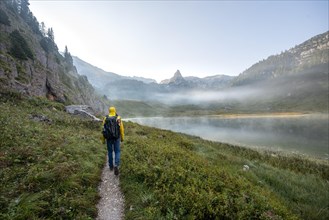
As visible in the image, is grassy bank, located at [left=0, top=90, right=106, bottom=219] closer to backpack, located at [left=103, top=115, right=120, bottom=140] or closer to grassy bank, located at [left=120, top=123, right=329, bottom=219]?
grassy bank, located at [left=120, top=123, right=329, bottom=219]

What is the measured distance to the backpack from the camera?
10094mm

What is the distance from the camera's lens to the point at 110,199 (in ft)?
25.5

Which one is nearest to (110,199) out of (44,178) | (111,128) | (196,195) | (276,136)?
(44,178)

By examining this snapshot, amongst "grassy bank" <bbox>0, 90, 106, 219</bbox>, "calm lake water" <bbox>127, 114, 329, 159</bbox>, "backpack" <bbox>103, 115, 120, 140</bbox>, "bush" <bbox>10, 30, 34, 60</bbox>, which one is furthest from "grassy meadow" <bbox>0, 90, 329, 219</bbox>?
"bush" <bbox>10, 30, 34, 60</bbox>

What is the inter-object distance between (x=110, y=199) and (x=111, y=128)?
3483mm

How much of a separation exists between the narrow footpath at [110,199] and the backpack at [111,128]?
199cm

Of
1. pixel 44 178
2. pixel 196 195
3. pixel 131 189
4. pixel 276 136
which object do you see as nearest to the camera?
pixel 196 195

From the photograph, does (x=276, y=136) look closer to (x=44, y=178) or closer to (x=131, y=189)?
(x=131, y=189)

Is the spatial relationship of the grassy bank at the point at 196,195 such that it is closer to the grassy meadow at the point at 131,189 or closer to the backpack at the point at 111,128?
the grassy meadow at the point at 131,189

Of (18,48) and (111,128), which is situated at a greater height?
(18,48)

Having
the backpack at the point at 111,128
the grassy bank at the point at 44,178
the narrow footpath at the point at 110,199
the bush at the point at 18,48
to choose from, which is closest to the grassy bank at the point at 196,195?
the narrow footpath at the point at 110,199

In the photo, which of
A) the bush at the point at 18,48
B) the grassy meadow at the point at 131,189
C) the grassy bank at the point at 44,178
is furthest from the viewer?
the bush at the point at 18,48

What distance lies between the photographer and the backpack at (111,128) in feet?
33.1

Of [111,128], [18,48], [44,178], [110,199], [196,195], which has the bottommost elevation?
[110,199]
